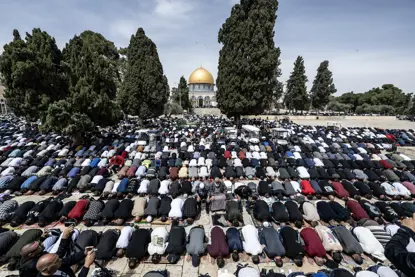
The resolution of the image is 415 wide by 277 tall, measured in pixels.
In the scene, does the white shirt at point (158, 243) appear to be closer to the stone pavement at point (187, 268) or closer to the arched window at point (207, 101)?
the stone pavement at point (187, 268)

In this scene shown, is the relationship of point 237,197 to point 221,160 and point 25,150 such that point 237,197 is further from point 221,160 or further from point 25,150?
point 25,150

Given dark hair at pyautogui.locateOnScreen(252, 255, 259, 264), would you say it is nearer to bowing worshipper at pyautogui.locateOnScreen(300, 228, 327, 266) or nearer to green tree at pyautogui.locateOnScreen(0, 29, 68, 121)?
bowing worshipper at pyautogui.locateOnScreen(300, 228, 327, 266)

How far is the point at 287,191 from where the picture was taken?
949 cm

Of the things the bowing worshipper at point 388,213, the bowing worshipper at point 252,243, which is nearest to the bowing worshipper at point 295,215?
the bowing worshipper at point 252,243

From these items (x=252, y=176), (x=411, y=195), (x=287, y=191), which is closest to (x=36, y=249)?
(x=287, y=191)

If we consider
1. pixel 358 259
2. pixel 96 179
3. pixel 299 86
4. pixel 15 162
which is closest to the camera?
pixel 358 259

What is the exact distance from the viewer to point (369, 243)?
5.96 meters

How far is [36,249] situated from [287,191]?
876cm

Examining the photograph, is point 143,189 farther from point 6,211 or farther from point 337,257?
point 337,257

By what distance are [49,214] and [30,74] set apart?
13.4 m

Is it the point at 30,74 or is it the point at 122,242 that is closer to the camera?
the point at 122,242

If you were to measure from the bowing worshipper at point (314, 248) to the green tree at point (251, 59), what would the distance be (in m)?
20.3

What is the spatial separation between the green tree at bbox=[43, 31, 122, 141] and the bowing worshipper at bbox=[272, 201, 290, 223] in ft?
48.4

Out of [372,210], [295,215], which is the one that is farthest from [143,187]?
[372,210]
